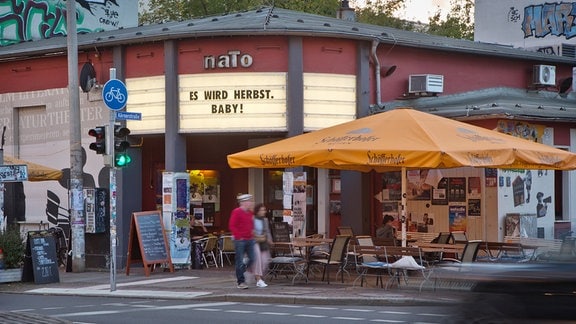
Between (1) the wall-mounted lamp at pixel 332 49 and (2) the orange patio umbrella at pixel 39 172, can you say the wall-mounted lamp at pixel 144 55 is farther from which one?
(1) the wall-mounted lamp at pixel 332 49

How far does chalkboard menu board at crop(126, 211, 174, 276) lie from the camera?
896 inches

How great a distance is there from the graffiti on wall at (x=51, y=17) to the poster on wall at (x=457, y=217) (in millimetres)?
15954

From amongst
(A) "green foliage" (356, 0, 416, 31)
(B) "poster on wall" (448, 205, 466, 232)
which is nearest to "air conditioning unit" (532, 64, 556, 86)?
(B) "poster on wall" (448, 205, 466, 232)

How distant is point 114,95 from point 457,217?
8630 mm

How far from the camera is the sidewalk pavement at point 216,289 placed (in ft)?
56.7

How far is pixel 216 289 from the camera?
1928cm

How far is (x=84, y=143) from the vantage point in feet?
87.0

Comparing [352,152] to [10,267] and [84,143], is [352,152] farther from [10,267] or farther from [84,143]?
[84,143]

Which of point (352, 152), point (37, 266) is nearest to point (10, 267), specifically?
point (37, 266)

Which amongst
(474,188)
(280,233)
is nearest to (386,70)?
(474,188)

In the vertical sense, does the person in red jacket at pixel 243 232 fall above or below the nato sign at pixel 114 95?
below

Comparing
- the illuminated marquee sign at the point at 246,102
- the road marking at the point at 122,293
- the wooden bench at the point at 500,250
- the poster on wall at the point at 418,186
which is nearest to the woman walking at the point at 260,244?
the road marking at the point at 122,293

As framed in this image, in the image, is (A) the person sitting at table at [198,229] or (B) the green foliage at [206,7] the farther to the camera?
(B) the green foliage at [206,7]

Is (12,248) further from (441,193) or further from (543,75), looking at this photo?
(543,75)
